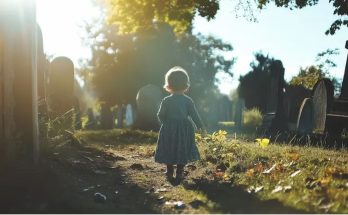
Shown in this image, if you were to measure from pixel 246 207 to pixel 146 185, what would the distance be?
79.2 inches

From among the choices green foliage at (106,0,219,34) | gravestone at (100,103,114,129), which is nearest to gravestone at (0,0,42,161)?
green foliage at (106,0,219,34)

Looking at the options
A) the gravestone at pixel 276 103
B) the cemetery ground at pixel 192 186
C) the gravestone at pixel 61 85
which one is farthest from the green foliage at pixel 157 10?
the cemetery ground at pixel 192 186

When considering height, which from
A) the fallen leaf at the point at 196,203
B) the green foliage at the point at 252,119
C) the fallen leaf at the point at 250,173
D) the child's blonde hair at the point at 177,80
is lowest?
the green foliage at the point at 252,119

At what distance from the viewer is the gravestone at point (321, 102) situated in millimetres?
12766

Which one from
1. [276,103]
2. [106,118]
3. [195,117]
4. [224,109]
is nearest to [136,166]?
[195,117]

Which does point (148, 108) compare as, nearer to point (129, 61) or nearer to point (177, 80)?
point (177, 80)

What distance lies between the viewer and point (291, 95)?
852 inches

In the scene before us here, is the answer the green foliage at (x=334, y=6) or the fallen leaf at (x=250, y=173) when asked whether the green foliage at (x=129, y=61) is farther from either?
the fallen leaf at (x=250, y=173)

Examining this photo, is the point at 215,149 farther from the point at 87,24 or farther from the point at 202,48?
the point at 202,48

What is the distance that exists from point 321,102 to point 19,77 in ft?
30.1

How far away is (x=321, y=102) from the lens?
13211 millimetres

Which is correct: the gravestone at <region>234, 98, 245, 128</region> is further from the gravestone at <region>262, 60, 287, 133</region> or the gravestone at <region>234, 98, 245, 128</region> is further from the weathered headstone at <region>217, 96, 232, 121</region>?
the weathered headstone at <region>217, 96, 232, 121</region>

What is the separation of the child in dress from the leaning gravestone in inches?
450

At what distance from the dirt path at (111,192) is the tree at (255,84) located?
2745 centimetres
